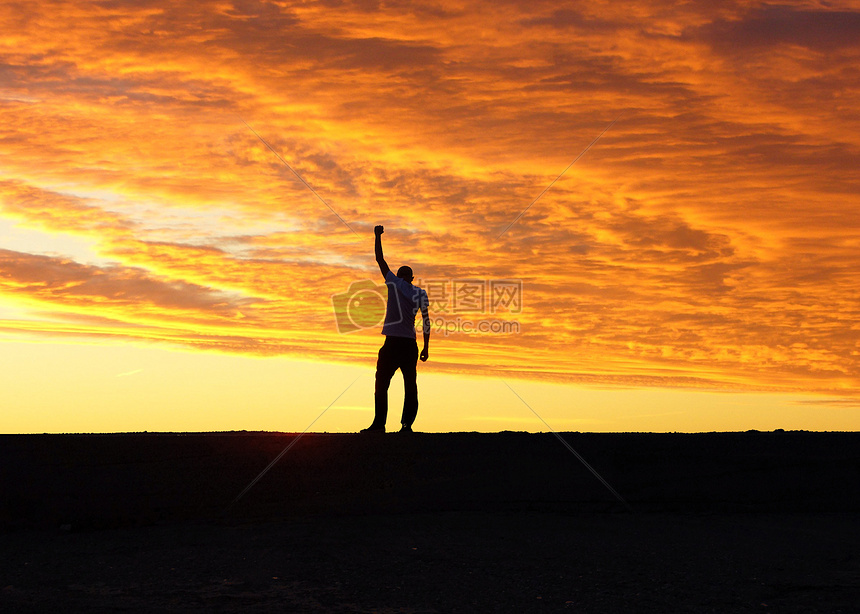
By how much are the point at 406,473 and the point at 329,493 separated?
2.59ft

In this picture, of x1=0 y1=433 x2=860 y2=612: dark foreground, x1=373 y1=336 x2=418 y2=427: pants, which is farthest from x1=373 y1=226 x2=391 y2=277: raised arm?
x1=0 y1=433 x2=860 y2=612: dark foreground

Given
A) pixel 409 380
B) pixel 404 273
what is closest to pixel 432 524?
pixel 409 380

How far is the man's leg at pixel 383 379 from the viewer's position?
34.0ft

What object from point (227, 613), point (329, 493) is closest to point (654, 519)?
point (329, 493)

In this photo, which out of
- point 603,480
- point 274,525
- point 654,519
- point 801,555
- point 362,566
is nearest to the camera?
point 362,566

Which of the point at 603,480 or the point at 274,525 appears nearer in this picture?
the point at 274,525

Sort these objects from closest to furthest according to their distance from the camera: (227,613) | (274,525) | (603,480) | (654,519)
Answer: (227,613)
(274,525)
(654,519)
(603,480)

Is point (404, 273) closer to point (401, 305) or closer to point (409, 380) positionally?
point (401, 305)

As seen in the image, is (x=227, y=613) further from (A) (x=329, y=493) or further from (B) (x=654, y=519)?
(B) (x=654, y=519)

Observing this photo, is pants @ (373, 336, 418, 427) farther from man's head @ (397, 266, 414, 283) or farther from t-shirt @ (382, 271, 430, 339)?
man's head @ (397, 266, 414, 283)

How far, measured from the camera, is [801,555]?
707 cm

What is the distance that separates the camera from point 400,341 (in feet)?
34.1

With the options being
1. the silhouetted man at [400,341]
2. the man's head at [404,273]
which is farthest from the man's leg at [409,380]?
the man's head at [404,273]

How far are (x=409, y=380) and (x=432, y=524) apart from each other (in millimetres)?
2947
